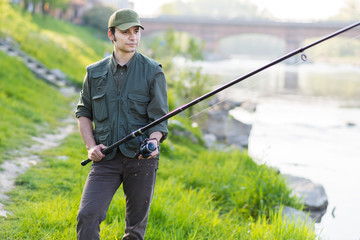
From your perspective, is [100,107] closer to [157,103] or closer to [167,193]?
[157,103]

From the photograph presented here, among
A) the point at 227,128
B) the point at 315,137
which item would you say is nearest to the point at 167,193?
the point at 227,128

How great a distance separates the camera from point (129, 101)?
2732 millimetres

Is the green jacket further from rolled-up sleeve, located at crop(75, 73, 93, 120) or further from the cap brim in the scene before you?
the cap brim

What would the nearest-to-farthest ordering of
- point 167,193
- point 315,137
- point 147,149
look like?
point 147,149
point 167,193
point 315,137

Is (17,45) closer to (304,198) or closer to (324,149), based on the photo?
(324,149)

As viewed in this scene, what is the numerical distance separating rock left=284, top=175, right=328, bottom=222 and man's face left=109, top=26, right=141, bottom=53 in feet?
12.6

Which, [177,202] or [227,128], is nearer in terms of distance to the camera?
[177,202]

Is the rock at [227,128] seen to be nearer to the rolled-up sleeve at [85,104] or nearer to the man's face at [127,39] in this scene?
the rolled-up sleeve at [85,104]

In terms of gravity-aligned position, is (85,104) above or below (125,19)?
below

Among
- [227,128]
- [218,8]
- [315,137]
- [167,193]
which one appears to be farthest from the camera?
[218,8]

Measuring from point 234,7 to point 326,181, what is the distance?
115022 mm

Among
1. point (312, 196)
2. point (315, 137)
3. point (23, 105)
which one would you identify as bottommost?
point (315, 137)

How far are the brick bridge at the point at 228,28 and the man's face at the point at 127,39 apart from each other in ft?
160

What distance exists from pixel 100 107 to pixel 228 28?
171 feet
